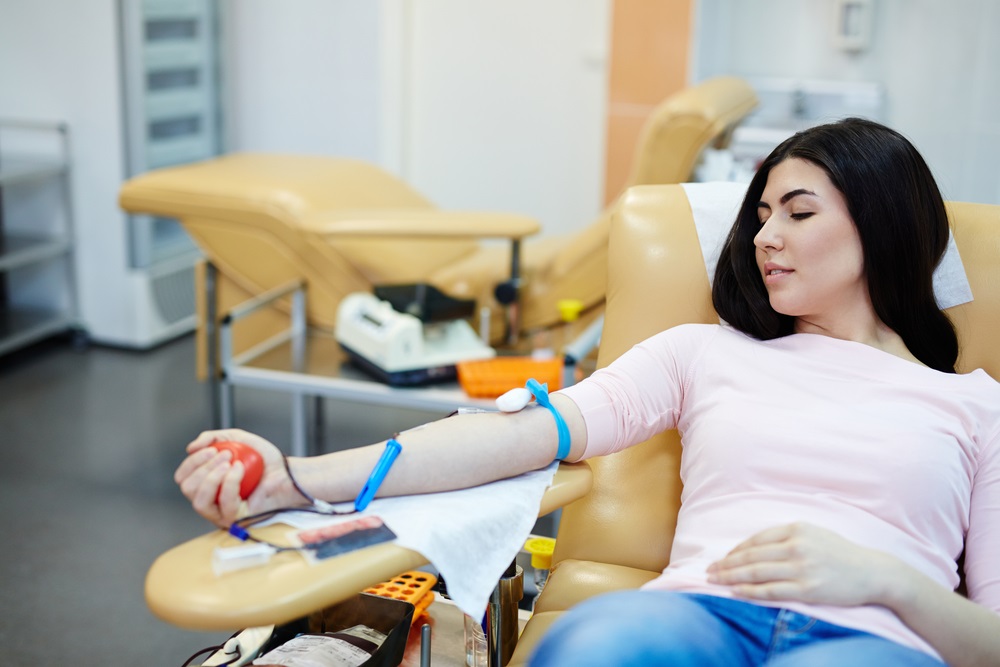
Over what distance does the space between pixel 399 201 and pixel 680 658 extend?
7.41 feet

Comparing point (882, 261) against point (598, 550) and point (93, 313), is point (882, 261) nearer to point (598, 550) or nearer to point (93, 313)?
point (598, 550)

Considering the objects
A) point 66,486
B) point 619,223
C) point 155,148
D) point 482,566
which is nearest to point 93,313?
point 155,148

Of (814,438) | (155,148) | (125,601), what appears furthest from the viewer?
(155,148)

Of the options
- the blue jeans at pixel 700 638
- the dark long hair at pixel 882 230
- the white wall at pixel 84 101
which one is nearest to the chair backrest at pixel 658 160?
the dark long hair at pixel 882 230

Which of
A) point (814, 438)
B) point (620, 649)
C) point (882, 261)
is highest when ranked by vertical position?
point (882, 261)

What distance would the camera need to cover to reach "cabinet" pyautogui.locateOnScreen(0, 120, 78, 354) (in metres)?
3.65

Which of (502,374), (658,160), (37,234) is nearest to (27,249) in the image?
(37,234)

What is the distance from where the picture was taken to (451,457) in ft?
4.11

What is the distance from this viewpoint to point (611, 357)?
1604 mm

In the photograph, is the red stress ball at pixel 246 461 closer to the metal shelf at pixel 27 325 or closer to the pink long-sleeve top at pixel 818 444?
the pink long-sleeve top at pixel 818 444

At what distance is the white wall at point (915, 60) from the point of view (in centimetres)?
358

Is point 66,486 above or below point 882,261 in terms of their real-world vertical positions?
below

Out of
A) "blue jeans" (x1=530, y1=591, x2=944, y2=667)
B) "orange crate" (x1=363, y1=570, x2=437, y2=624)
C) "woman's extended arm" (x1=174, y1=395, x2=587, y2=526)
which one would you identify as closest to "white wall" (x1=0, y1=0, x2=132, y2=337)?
"orange crate" (x1=363, y1=570, x2=437, y2=624)

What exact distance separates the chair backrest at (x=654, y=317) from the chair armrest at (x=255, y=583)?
1.50 ft
